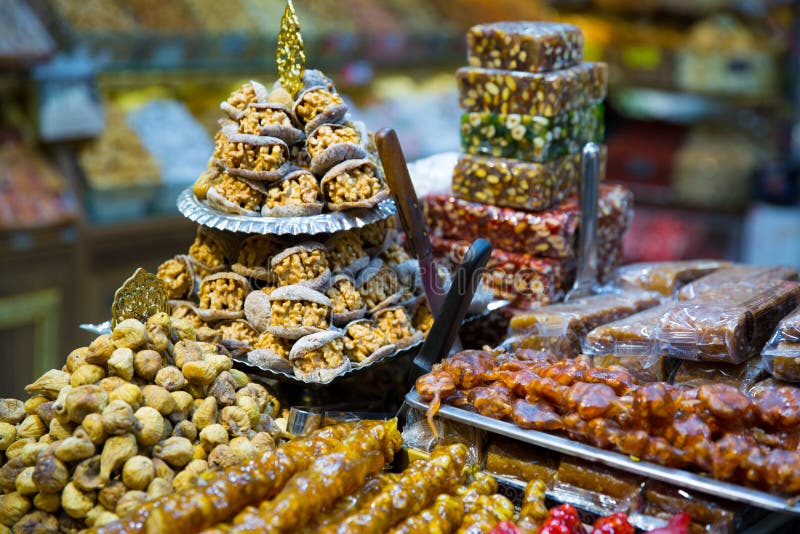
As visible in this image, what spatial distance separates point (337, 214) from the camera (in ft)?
5.64

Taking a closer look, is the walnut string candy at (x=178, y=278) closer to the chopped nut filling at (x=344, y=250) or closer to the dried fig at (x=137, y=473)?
the chopped nut filling at (x=344, y=250)

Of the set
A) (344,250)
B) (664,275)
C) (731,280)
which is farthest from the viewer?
(664,275)

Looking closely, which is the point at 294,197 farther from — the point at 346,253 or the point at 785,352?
the point at 785,352

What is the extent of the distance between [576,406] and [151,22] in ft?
9.67

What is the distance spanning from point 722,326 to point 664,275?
0.55 m

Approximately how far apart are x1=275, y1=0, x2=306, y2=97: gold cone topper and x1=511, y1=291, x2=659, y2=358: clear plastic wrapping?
0.70 meters

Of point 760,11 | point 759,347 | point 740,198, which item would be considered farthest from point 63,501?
point 760,11

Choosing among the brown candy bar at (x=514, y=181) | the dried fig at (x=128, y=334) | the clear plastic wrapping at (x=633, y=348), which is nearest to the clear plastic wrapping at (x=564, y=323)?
the clear plastic wrapping at (x=633, y=348)

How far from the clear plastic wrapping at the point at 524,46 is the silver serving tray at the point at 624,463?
0.90 meters

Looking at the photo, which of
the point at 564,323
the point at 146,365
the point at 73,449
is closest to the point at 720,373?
the point at 564,323

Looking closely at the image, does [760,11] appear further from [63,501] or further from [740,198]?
[63,501]

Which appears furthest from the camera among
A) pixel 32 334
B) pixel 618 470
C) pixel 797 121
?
pixel 797 121

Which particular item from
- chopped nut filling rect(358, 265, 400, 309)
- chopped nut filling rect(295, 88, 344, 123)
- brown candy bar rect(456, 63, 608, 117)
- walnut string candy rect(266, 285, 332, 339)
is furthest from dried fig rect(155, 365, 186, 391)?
brown candy bar rect(456, 63, 608, 117)

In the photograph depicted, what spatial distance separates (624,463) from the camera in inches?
53.8
